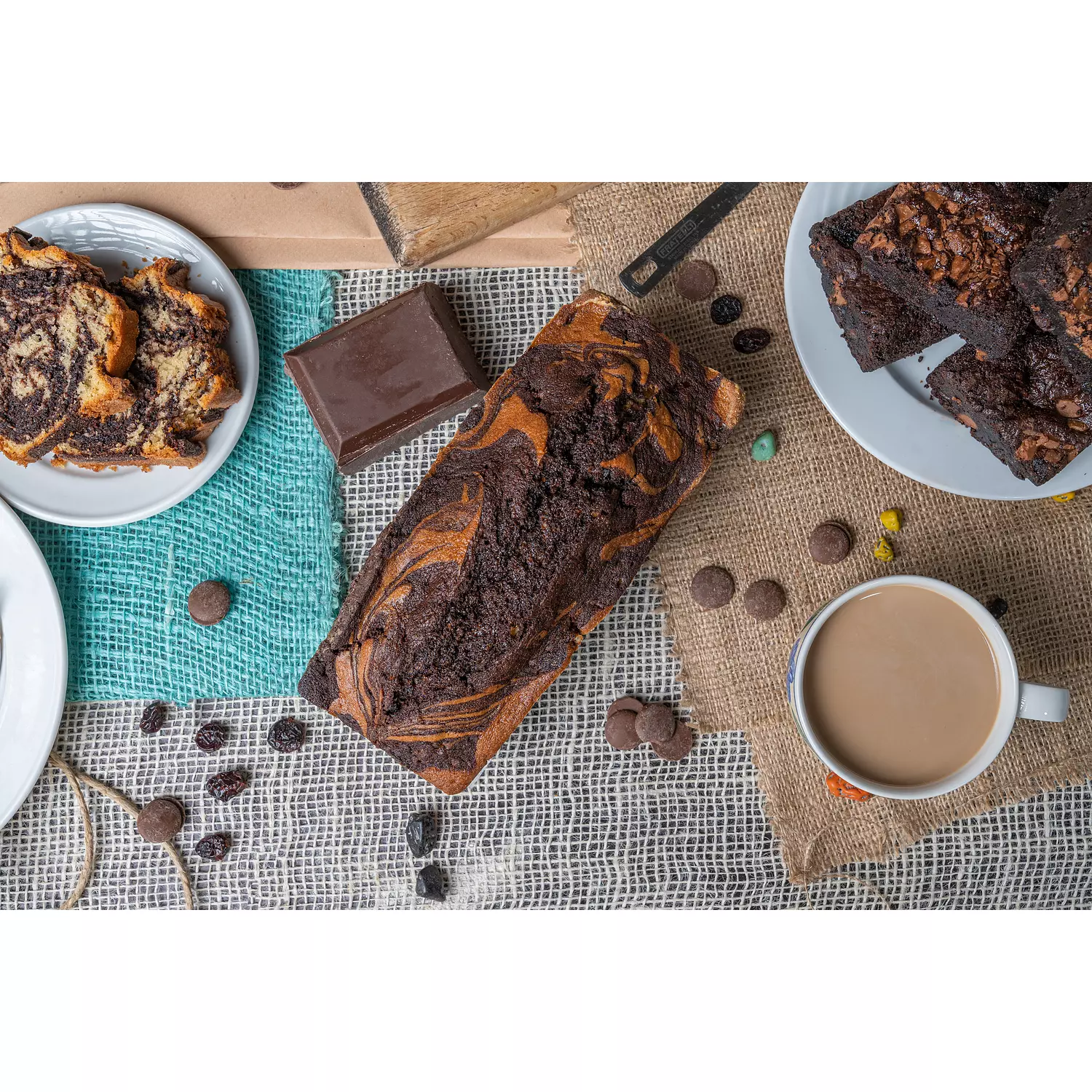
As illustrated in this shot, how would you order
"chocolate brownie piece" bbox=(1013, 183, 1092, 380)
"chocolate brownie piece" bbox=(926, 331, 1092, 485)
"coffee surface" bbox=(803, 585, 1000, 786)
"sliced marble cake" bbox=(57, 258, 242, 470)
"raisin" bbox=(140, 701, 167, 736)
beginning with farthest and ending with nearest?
1. "raisin" bbox=(140, 701, 167, 736)
2. "sliced marble cake" bbox=(57, 258, 242, 470)
3. "coffee surface" bbox=(803, 585, 1000, 786)
4. "chocolate brownie piece" bbox=(926, 331, 1092, 485)
5. "chocolate brownie piece" bbox=(1013, 183, 1092, 380)

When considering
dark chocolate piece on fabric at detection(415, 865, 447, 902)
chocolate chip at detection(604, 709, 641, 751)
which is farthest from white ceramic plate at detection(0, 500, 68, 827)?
chocolate chip at detection(604, 709, 641, 751)

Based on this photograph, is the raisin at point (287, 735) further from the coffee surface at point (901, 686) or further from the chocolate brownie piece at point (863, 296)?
the chocolate brownie piece at point (863, 296)

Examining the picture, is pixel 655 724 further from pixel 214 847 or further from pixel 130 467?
pixel 130 467

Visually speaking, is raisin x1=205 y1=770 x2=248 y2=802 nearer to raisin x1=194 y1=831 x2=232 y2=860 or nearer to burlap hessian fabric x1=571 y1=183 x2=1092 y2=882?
raisin x1=194 y1=831 x2=232 y2=860

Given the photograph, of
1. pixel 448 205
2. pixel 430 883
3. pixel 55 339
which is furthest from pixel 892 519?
pixel 55 339

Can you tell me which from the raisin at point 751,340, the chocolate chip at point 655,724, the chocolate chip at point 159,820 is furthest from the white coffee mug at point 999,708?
the chocolate chip at point 159,820

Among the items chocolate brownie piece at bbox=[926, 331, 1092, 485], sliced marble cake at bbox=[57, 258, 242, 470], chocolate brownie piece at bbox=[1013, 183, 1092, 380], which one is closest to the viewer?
chocolate brownie piece at bbox=[1013, 183, 1092, 380]

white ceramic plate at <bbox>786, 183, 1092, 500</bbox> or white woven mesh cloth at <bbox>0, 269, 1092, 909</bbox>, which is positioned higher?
white ceramic plate at <bbox>786, 183, 1092, 500</bbox>
